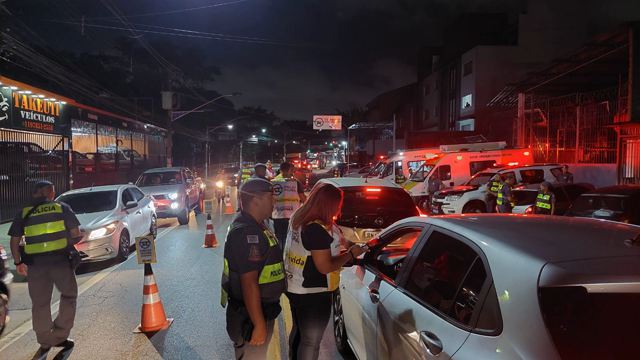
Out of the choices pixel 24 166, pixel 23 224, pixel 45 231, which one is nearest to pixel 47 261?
pixel 45 231

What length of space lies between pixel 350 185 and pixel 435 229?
13.6 feet

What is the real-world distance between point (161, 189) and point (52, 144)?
8.63 m

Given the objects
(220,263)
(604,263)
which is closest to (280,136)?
(220,263)

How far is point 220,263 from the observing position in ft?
30.2

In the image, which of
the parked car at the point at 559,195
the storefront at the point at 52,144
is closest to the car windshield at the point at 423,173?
the parked car at the point at 559,195

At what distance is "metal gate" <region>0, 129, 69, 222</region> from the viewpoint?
52.4ft

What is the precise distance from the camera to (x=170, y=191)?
14750mm

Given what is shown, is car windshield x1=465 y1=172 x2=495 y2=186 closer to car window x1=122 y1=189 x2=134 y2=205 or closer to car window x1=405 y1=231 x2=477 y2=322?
car window x1=122 y1=189 x2=134 y2=205

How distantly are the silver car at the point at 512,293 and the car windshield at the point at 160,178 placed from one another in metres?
13.5

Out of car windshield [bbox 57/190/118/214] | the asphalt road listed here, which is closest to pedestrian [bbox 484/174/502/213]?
the asphalt road

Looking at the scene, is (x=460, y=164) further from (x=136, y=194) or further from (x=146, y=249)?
(x=146, y=249)

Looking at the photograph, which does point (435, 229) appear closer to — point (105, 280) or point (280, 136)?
point (105, 280)

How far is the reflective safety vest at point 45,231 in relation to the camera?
492 centimetres

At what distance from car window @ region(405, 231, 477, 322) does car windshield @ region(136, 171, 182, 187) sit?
13.6 m
